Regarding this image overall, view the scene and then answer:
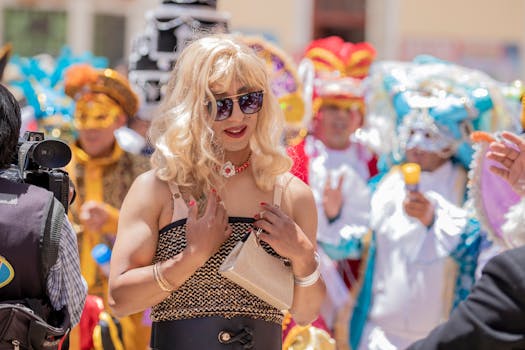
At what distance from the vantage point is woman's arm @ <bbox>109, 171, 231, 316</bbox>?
310 centimetres

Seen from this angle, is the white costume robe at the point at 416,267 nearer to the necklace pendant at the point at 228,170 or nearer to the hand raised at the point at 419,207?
the hand raised at the point at 419,207

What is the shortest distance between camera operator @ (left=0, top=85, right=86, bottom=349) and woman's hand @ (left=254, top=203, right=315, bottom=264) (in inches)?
21.9

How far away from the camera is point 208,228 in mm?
3100

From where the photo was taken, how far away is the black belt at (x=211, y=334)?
126 inches

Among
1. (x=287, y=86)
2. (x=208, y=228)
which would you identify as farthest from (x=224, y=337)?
(x=287, y=86)

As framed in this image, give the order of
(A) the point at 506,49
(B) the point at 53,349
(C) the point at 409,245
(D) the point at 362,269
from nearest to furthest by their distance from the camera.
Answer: (B) the point at 53,349 → (C) the point at 409,245 → (D) the point at 362,269 → (A) the point at 506,49

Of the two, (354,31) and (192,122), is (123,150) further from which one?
(354,31)

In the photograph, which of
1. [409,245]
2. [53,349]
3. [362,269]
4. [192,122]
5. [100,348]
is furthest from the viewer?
[362,269]

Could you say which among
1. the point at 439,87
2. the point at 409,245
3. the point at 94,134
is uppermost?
the point at 439,87

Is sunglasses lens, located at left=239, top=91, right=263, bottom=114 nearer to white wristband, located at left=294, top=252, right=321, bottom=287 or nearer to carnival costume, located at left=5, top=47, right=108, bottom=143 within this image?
white wristband, located at left=294, top=252, right=321, bottom=287

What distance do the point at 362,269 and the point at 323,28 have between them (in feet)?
41.9

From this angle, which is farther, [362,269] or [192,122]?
[362,269]

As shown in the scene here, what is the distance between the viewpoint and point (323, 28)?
18.0 meters

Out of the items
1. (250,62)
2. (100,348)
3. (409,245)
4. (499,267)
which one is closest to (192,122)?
(250,62)
